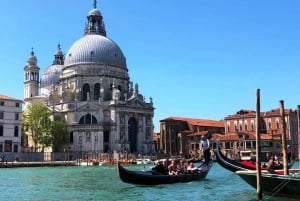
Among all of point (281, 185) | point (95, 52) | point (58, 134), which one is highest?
point (95, 52)

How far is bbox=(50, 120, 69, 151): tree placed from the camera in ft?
187

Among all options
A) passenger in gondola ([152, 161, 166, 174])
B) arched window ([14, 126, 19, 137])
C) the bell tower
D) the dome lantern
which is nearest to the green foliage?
arched window ([14, 126, 19, 137])

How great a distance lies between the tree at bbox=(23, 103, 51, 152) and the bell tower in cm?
1668

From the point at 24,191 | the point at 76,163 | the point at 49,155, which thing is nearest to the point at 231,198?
the point at 24,191

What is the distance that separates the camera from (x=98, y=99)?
6488 centimetres

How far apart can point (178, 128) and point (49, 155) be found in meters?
31.0

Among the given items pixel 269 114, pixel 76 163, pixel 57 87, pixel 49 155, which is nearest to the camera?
pixel 76 163

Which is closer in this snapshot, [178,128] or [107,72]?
[107,72]

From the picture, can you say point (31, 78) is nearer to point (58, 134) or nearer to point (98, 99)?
point (98, 99)

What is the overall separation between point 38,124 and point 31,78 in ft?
63.0

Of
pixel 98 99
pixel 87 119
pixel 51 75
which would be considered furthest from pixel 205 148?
pixel 51 75

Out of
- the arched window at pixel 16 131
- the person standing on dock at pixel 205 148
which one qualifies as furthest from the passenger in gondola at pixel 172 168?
the arched window at pixel 16 131

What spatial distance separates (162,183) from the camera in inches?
828

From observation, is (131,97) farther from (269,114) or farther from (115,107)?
(269,114)
